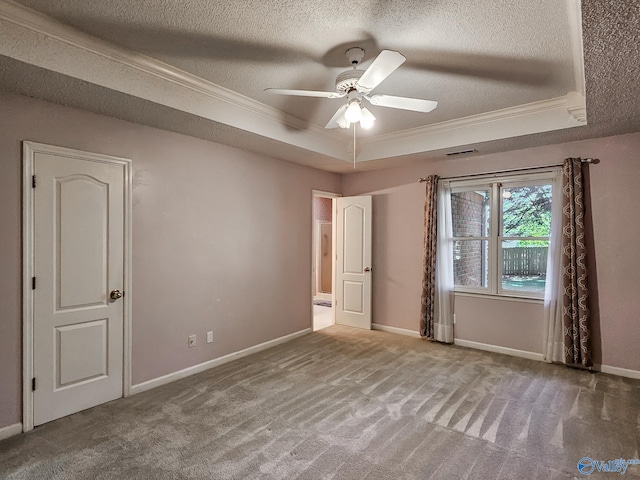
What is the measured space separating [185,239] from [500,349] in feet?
13.0

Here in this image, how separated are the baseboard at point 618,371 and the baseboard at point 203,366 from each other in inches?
139

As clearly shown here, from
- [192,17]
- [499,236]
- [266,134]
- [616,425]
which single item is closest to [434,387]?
[616,425]

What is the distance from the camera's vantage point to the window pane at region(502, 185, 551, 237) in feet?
13.9

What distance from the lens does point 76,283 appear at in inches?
114

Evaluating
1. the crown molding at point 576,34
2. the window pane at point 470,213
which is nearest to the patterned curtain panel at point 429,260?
the window pane at point 470,213

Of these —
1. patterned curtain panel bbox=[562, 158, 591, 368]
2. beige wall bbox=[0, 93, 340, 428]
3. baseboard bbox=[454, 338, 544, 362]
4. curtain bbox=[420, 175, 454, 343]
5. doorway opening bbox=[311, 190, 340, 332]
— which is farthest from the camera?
doorway opening bbox=[311, 190, 340, 332]

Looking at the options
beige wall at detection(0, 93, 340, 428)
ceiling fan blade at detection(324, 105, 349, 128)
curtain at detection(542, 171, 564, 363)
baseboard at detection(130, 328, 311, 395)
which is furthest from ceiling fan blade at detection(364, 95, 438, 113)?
baseboard at detection(130, 328, 311, 395)

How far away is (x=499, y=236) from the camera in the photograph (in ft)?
14.8

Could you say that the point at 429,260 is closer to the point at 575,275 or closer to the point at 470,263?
the point at 470,263

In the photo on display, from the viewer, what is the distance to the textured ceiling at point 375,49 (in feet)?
6.84

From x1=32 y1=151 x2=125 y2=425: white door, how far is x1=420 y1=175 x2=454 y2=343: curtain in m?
3.66

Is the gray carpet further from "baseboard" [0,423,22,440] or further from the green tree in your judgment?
the green tree

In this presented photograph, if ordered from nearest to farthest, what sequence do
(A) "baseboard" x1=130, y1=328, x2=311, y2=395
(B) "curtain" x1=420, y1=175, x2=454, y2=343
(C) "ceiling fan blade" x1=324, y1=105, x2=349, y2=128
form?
(C) "ceiling fan blade" x1=324, y1=105, x2=349, y2=128
(A) "baseboard" x1=130, y1=328, x2=311, y2=395
(B) "curtain" x1=420, y1=175, x2=454, y2=343

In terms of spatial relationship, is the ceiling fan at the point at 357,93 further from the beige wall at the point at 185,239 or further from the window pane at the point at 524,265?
the window pane at the point at 524,265
